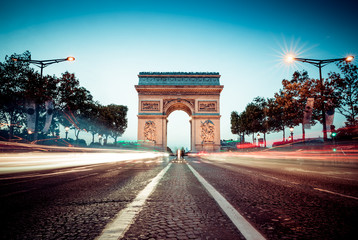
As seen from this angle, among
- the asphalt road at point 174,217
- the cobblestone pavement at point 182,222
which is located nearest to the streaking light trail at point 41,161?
the asphalt road at point 174,217

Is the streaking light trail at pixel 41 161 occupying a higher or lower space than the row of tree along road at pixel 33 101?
lower

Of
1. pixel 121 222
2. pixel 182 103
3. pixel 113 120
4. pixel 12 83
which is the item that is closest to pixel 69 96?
pixel 12 83

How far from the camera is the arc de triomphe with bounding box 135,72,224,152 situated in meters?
39.3

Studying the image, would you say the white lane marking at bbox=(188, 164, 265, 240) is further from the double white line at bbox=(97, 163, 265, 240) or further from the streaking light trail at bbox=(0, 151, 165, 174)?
the streaking light trail at bbox=(0, 151, 165, 174)

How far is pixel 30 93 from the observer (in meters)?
22.7

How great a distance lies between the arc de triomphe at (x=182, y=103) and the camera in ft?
129

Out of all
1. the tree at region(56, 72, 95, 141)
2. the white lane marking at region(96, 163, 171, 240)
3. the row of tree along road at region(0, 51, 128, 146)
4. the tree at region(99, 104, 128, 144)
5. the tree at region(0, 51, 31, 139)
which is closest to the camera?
the white lane marking at region(96, 163, 171, 240)

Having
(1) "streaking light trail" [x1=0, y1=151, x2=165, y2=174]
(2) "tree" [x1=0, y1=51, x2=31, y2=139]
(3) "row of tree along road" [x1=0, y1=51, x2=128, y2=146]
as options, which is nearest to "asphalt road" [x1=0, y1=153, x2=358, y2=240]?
(1) "streaking light trail" [x1=0, y1=151, x2=165, y2=174]

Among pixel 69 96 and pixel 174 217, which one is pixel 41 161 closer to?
pixel 174 217

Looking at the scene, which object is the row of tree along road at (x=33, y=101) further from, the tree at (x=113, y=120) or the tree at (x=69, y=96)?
the tree at (x=113, y=120)

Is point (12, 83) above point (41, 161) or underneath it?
above

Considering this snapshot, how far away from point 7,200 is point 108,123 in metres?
56.2

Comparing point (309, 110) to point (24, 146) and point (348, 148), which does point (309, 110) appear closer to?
point (348, 148)

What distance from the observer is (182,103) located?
136ft
